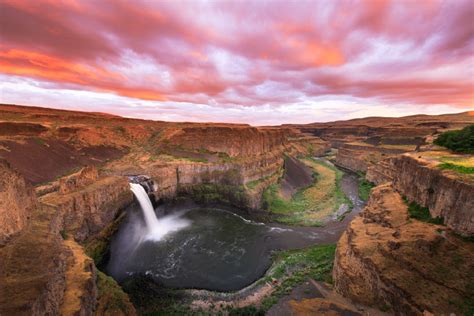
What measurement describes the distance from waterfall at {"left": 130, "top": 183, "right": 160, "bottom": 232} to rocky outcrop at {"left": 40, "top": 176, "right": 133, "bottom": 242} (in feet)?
3.00

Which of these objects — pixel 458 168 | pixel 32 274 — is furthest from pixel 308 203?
pixel 32 274

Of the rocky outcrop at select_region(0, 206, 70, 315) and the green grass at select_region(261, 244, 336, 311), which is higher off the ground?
the rocky outcrop at select_region(0, 206, 70, 315)

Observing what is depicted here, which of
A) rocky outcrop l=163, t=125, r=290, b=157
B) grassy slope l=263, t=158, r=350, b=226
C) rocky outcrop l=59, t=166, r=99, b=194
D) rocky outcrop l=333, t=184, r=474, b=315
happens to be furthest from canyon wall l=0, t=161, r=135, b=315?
rocky outcrop l=163, t=125, r=290, b=157

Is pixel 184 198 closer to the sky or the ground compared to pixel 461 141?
closer to the ground

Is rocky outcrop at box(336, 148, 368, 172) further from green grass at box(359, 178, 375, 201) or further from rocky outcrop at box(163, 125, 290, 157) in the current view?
rocky outcrop at box(163, 125, 290, 157)

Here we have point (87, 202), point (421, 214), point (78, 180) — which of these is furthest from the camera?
point (78, 180)

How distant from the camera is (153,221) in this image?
2692 cm

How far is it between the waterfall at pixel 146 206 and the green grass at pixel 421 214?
25.5m

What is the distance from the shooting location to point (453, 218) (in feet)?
40.7

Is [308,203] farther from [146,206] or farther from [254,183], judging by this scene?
[146,206]

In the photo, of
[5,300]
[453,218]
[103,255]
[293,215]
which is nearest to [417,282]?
[453,218]

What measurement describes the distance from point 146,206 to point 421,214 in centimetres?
2748

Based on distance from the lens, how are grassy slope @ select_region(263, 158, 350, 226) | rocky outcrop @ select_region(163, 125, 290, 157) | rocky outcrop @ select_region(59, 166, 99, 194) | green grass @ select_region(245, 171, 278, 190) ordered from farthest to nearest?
rocky outcrop @ select_region(163, 125, 290, 157) < green grass @ select_region(245, 171, 278, 190) < grassy slope @ select_region(263, 158, 350, 226) < rocky outcrop @ select_region(59, 166, 99, 194)

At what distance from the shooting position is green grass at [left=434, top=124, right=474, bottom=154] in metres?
20.9
